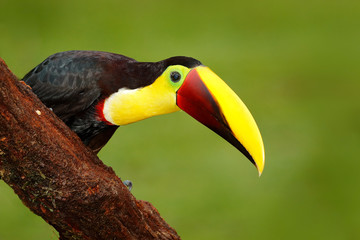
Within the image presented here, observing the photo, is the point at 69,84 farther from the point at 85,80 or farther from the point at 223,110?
the point at 223,110

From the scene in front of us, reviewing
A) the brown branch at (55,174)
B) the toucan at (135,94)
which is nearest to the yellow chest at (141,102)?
the toucan at (135,94)

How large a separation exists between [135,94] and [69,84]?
25 centimetres

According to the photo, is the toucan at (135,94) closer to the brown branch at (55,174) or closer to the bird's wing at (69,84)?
the bird's wing at (69,84)

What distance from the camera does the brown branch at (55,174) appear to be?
1646 mm

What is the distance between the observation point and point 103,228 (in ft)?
6.29

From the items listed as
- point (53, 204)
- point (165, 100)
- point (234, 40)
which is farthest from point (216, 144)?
point (53, 204)

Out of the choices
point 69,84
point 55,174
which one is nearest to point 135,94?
point 69,84

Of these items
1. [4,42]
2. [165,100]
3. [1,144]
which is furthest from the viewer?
[4,42]

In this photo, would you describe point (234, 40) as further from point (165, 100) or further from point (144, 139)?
point (165, 100)

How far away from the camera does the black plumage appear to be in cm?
207

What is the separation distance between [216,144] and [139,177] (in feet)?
2.43

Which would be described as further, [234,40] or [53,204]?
[234,40]

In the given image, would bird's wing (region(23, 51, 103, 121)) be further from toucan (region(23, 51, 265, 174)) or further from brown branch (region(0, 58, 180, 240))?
brown branch (region(0, 58, 180, 240))

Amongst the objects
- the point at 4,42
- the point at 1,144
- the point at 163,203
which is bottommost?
the point at 163,203
